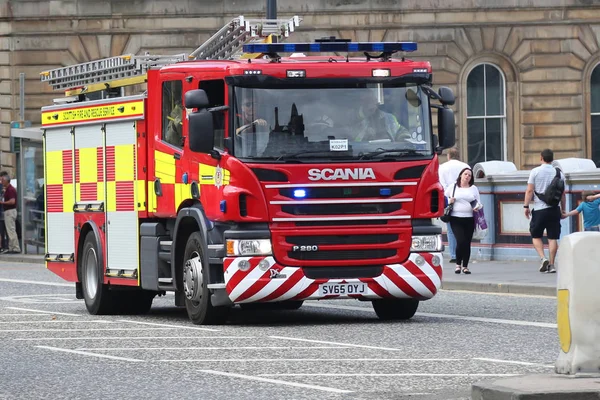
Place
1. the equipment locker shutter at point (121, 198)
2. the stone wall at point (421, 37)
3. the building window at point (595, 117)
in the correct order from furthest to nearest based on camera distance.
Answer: the building window at point (595, 117) < the stone wall at point (421, 37) < the equipment locker shutter at point (121, 198)

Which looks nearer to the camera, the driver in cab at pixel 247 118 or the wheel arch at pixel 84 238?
the driver in cab at pixel 247 118

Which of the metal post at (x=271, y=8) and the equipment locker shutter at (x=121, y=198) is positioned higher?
the metal post at (x=271, y=8)

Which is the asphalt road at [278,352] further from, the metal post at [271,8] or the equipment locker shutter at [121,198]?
the metal post at [271,8]

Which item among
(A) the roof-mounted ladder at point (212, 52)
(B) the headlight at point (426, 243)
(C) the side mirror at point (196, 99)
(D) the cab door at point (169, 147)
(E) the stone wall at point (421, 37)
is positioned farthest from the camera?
(E) the stone wall at point (421, 37)

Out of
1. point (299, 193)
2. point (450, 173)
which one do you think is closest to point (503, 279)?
point (450, 173)

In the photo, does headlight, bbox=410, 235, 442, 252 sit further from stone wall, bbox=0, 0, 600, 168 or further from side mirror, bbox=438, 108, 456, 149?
stone wall, bbox=0, 0, 600, 168

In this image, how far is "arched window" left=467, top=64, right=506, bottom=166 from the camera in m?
41.3

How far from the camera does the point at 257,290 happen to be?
1405 cm

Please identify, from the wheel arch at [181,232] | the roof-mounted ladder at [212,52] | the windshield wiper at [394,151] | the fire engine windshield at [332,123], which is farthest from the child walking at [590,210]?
the wheel arch at [181,232]

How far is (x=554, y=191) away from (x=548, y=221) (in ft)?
1.55

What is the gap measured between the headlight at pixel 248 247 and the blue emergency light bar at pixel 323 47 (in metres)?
1.75

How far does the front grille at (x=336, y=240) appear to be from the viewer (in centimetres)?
1411

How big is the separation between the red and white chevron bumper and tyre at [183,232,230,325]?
0.41 meters

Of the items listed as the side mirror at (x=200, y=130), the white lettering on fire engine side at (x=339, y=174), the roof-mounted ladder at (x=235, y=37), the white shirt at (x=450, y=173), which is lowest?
the white lettering on fire engine side at (x=339, y=174)
